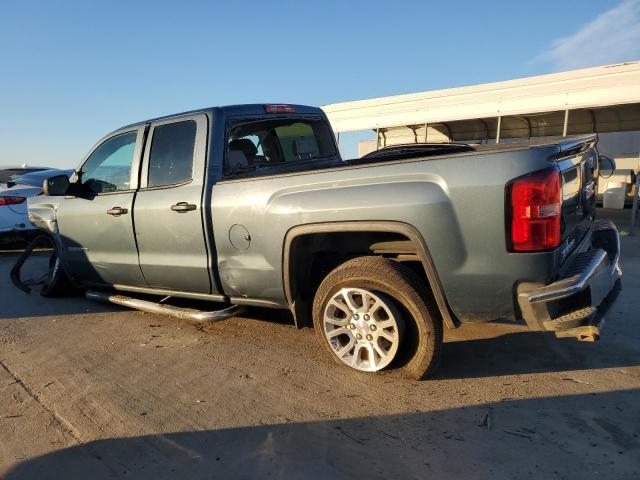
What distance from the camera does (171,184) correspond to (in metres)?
4.27

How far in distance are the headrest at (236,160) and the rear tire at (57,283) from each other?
2917mm

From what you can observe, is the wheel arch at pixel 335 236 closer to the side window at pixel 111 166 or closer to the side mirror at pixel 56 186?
the side window at pixel 111 166

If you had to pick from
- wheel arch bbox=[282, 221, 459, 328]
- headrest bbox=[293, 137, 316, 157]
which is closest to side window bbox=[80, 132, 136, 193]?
headrest bbox=[293, 137, 316, 157]

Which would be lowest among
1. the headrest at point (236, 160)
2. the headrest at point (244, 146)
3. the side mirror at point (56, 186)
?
the side mirror at point (56, 186)

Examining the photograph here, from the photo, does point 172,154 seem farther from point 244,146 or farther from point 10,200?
point 10,200

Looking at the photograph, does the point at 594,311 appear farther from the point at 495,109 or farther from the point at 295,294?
the point at 495,109

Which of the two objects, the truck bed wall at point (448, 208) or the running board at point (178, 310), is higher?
the truck bed wall at point (448, 208)

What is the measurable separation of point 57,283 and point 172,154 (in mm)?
2727

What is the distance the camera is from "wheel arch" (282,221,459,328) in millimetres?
3020

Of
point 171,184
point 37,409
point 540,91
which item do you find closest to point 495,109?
point 540,91

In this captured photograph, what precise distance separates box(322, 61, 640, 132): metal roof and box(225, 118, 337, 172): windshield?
7.56m

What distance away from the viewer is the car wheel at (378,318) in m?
3.18

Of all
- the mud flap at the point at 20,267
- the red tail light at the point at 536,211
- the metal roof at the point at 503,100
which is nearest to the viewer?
the red tail light at the point at 536,211

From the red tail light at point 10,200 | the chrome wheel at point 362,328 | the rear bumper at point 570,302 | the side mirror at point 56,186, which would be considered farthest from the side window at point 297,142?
the red tail light at point 10,200
